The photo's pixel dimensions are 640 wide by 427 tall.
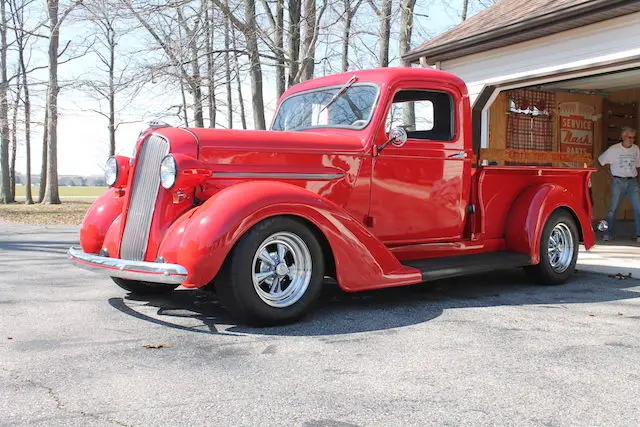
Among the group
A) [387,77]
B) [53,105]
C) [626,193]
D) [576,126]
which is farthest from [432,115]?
[53,105]

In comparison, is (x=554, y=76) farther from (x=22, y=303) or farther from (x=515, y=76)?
(x=22, y=303)

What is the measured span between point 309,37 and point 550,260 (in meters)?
10.7

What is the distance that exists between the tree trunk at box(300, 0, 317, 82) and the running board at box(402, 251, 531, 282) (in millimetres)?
10081

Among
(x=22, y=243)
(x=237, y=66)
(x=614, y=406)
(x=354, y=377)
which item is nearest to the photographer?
(x=614, y=406)

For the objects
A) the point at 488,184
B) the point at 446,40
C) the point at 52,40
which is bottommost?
the point at 488,184

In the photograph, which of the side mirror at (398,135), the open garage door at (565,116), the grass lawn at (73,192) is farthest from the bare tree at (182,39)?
the grass lawn at (73,192)

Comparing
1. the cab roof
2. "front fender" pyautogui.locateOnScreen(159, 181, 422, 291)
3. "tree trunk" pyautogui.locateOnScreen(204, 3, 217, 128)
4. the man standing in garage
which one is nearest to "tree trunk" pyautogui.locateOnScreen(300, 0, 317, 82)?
"tree trunk" pyautogui.locateOnScreen(204, 3, 217, 128)

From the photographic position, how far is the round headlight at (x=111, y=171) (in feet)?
16.1

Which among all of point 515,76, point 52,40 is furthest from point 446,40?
point 52,40

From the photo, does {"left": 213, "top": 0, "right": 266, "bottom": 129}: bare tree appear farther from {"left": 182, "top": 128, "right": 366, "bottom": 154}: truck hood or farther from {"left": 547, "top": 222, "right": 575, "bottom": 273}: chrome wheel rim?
{"left": 182, "top": 128, "right": 366, "bottom": 154}: truck hood

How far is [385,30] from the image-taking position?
612 inches

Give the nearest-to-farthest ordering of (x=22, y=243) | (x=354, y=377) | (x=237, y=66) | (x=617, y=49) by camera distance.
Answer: (x=354, y=377) → (x=617, y=49) → (x=22, y=243) → (x=237, y=66)

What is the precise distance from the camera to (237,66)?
49.8ft

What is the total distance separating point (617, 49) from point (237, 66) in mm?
9693
